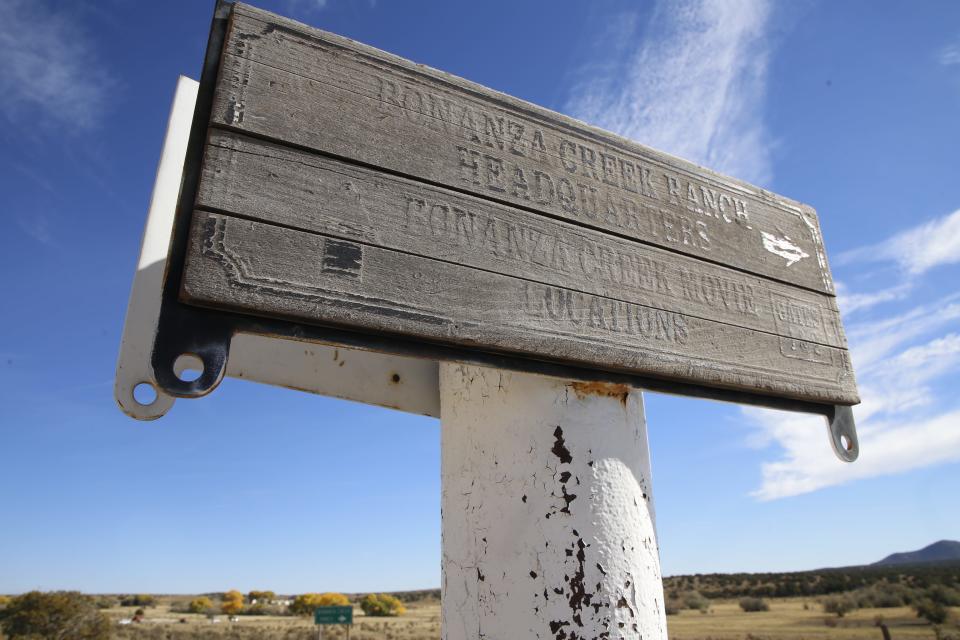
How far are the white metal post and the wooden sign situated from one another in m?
0.12

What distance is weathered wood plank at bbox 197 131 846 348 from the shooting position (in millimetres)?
1175

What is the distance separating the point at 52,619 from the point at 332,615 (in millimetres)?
11204

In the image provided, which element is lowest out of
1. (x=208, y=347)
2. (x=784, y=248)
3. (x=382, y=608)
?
(x=382, y=608)

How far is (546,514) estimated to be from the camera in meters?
1.30

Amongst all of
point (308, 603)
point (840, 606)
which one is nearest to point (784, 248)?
point (840, 606)

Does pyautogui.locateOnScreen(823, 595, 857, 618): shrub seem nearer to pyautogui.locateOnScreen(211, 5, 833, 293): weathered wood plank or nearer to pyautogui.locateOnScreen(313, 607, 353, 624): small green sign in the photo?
pyautogui.locateOnScreen(313, 607, 353, 624): small green sign

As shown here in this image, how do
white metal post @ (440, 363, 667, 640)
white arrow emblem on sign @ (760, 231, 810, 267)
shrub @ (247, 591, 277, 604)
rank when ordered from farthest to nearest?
shrub @ (247, 591, 277, 604) < white arrow emblem on sign @ (760, 231, 810, 267) < white metal post @ (440, 363, 667, 640)

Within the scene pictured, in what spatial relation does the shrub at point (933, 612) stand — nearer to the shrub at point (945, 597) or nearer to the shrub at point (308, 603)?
the shrub at point (945, 597)

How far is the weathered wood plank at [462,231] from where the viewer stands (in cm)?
117

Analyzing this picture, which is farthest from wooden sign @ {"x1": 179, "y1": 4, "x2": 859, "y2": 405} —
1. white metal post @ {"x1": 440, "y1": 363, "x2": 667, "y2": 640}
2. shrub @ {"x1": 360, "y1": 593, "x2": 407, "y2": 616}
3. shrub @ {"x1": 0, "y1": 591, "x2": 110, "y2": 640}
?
shrub @ {"x1": 360, "y1": 593, "x2": 407, "y2": 616}

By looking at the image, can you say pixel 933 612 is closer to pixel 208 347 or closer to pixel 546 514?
pixel 546 514

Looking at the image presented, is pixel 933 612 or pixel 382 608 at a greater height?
pixel 933 612

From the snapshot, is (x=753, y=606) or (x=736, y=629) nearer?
(x=736, y=629)

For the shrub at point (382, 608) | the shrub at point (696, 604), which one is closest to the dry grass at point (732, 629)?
the shrub at point (696, 604)
